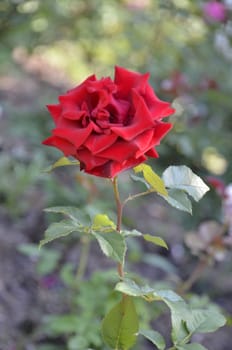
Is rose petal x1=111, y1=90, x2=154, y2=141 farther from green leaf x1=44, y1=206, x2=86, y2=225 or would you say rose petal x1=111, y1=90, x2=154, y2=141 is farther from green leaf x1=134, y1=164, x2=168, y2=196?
green leaf x1=44, y1=206, x2=86, y2=225

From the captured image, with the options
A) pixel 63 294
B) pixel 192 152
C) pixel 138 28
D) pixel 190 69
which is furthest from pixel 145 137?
pixel 138 28

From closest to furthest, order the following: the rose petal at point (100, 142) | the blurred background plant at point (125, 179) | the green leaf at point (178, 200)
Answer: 1. the rose petal at point (100, 142)
2. the green leaf at point (178, 200)
3. the blurred background plant at point (125, 179)

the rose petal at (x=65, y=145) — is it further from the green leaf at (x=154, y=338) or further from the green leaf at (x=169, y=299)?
the green leaf at (x=154, y=338)

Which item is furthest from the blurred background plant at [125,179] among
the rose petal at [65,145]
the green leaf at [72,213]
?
the rose petal at [65,145]

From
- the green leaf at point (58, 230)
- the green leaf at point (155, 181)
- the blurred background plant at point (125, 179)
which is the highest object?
the green leaf at point (155, 181)

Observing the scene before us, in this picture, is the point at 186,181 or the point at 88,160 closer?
the point at 88,160

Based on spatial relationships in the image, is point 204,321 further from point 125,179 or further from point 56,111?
point 125,179

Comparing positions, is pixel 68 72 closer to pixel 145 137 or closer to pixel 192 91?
pixel 192 91

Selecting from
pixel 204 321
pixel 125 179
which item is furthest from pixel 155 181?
pixel 125 179
